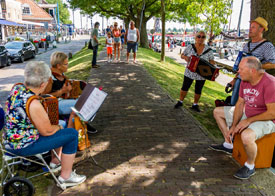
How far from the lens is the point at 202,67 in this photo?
596 cm

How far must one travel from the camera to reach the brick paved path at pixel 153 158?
3.54 m

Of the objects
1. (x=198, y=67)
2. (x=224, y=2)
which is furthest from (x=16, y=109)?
(x=224, y=2)

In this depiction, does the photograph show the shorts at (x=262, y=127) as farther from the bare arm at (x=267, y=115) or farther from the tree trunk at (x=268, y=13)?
the tree trunk at (x=268, y=13)

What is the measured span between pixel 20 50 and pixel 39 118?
1784cm

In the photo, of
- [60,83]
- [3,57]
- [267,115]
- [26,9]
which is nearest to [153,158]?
[267,115]

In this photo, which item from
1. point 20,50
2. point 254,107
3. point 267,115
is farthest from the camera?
point 20,50

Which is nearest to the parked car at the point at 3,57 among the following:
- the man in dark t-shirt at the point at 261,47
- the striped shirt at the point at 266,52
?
the man in dark t-shirt at the point at 261,47

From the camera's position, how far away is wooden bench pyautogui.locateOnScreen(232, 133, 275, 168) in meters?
3.81

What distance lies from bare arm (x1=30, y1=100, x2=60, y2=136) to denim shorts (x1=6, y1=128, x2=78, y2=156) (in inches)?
Answer: 5.0

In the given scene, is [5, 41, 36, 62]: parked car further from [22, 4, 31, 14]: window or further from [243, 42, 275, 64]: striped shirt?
[22, 4, 31, 14]: window

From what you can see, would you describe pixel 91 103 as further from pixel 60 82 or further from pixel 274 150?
pixel 274 150

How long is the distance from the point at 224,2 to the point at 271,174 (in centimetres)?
924

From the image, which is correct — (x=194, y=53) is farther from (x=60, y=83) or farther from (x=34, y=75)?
(x=34, y=75)

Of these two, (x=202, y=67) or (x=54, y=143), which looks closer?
(x=54, y=143)
